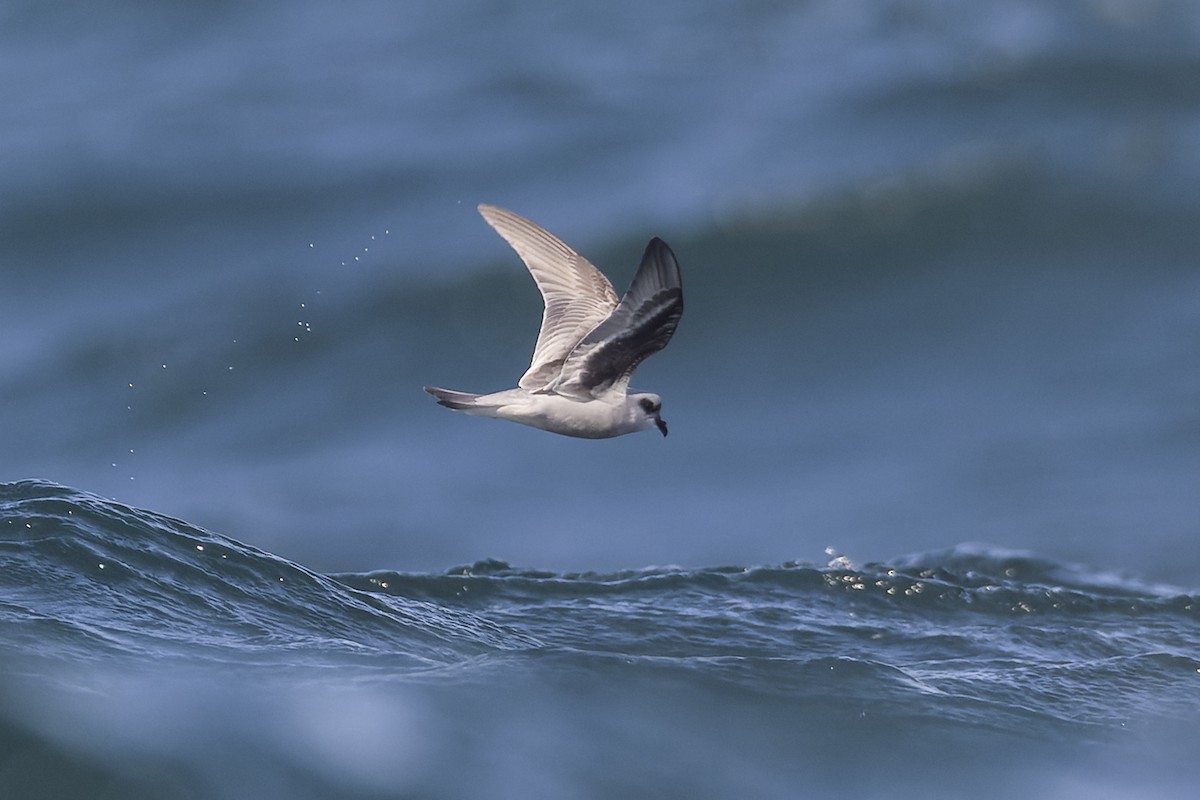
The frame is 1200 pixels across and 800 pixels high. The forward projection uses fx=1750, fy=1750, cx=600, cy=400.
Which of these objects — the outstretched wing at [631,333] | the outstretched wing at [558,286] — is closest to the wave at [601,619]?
the outstretched wing at [558,286]

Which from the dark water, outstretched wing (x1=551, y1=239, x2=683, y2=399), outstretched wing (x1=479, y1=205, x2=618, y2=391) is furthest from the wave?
outstretched wing (x1=551, y1=239, x2=683, y2=399)

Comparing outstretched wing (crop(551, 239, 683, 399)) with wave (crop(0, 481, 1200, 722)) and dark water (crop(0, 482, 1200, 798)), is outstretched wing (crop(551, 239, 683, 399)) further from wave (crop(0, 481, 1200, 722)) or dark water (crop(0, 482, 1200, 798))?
wave (crop(0, 481, 1200, 722))

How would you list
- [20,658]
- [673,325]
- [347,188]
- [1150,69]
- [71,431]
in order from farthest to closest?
[1150,69] → [347,188] → [71,431] → [20,658] → [673,325]

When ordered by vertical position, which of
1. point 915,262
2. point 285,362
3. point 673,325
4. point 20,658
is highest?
point 915,262

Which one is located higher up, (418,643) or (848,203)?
(848,203)

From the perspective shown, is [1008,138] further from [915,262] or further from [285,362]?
[285,362]

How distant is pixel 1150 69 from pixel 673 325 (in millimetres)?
11619

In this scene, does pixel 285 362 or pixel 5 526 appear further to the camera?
pixel 285 362

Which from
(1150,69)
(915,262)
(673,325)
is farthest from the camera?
(1150,69)

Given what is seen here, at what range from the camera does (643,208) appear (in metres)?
14.8

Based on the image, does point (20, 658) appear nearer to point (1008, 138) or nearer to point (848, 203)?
point (848, 203)

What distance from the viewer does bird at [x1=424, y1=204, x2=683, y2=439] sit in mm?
6645

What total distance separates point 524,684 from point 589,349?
6.22 feet

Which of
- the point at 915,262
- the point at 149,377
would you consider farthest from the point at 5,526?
the point at 915,262
